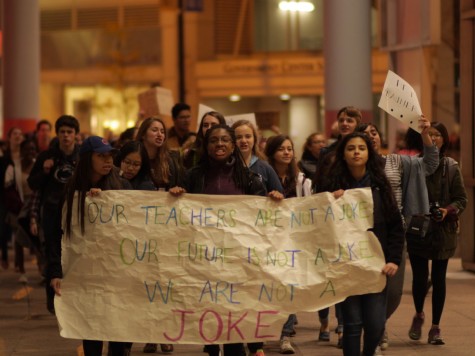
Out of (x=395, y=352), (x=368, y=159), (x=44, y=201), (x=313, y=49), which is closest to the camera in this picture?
(x=368, y=159)

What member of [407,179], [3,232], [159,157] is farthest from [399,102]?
[3,232]

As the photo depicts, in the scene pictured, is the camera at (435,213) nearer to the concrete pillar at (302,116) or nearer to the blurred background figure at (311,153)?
the blurred background figure at (311,153)

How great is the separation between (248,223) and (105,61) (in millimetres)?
26598

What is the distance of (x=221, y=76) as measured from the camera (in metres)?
32.6

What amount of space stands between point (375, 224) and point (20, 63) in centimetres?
1623

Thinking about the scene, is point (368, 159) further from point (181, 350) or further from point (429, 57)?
point (429, 57)

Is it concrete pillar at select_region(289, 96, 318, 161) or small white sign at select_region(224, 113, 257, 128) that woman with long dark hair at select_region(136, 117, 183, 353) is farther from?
concrete pillar at select_region(289, 96, 318, 161)

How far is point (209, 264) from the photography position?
8.17 m

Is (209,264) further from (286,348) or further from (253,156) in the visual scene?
(286,348)

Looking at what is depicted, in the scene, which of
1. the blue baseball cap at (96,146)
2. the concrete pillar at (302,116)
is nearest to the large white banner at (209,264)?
the blue baseball cap at (96,146)

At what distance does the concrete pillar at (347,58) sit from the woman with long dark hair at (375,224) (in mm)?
8971

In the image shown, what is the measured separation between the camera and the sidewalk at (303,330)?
1017 cm

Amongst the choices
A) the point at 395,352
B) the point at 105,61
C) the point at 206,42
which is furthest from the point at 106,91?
the point at 395,352

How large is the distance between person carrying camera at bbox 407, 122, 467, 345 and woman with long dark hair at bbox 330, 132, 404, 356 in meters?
2.21
